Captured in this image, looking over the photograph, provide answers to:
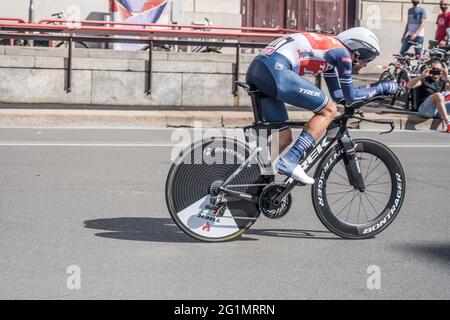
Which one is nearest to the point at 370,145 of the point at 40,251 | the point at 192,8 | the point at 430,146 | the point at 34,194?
the point at 40,251

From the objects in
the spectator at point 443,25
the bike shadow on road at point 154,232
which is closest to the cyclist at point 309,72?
the bike shadow on road at point 154,232

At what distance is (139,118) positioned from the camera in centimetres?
1570

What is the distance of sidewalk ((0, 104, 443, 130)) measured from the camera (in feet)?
50.2

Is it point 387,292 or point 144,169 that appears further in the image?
point 144,169

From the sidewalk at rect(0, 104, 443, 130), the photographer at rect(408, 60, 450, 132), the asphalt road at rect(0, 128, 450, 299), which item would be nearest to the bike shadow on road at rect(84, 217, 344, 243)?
the asphalt road at rect(0, 128, 450, 299)

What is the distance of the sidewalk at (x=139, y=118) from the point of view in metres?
15.3

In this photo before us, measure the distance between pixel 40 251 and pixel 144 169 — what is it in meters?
4.08

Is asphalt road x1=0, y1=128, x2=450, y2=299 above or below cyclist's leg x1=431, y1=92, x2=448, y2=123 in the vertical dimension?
below

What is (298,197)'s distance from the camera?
31.3ft

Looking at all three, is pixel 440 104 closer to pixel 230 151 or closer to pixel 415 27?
pixel 415 27

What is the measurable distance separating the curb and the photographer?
184mm

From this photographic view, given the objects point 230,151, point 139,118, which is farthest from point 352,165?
point 139,118

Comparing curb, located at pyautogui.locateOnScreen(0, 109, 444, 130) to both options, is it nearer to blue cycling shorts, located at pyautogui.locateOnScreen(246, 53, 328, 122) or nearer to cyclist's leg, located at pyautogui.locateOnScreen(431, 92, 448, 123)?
cyclist's leg, located at pyautogui.locateOnScreen(431, 92, 448, 123)

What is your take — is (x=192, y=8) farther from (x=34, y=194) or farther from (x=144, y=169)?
(x=34, y=194)
